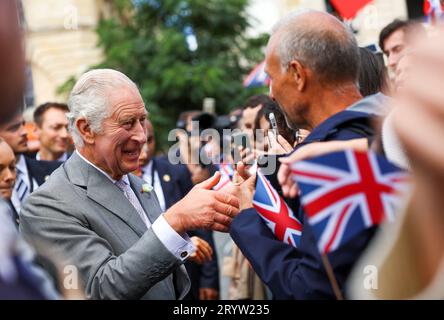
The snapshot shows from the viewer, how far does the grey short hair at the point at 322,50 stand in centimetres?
253

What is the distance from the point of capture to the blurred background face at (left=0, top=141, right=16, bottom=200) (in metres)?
4.77

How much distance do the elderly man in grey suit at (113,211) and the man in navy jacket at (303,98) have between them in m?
0.42

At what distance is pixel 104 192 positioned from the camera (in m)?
3.36

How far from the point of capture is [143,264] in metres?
2.95

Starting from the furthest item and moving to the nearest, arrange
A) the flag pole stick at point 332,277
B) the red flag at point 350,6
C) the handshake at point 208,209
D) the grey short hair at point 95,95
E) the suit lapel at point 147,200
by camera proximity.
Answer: the red flag at point 350,6 < the suit lapel at point 147,200 < the grey short hair at point 95,95 < the handshake at point 208,209 < the flag pole stick at point 332,277

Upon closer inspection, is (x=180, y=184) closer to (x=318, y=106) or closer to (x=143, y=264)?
(x=143, y=264)

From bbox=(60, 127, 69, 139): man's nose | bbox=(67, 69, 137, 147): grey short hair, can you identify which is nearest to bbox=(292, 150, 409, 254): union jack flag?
bbox=(67, 69, 137, 147): grey short hair

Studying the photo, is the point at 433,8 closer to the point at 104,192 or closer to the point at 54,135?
the point at 104,192

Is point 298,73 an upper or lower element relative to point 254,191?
upper

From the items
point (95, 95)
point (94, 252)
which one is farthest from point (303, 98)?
point (95, 95)

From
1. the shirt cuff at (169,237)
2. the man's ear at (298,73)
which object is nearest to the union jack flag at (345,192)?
the man's ear at (298,73)

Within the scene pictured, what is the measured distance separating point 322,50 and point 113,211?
131 cm

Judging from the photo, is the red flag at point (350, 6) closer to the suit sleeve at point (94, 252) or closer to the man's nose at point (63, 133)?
the man's nose at point (63, 133)

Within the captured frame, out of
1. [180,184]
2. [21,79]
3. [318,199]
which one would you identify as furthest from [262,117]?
[21,79]
